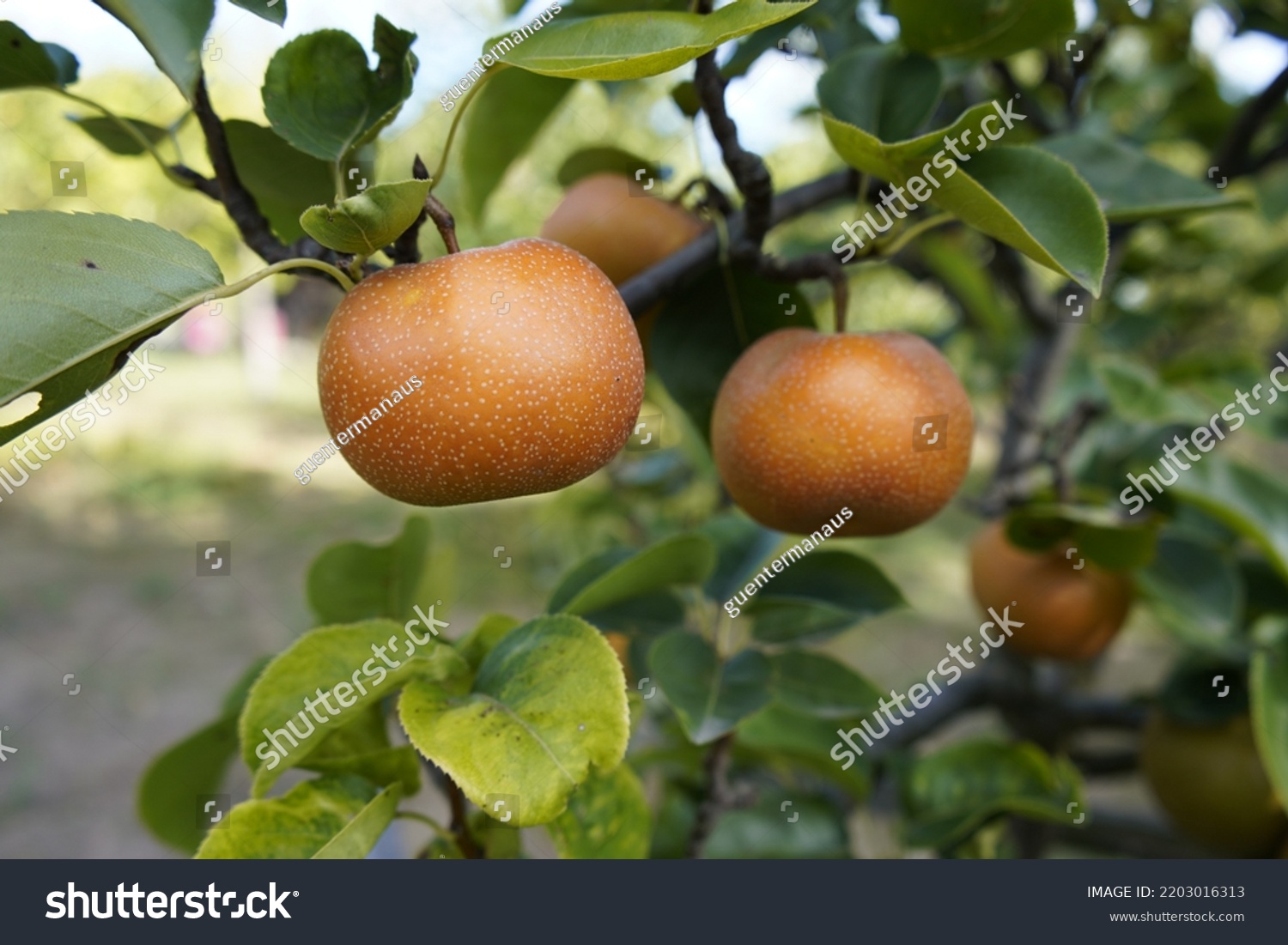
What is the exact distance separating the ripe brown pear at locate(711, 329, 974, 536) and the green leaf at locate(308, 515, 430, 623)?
0.79 feet

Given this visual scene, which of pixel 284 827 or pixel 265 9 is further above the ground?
pixel 265 9

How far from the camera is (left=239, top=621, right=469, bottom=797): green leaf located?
1.66ft

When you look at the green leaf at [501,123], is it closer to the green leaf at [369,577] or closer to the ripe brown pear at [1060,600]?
the green leaf at [369,577]

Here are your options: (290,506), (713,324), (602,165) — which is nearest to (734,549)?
(713,324)

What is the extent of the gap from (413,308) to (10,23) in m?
0.29

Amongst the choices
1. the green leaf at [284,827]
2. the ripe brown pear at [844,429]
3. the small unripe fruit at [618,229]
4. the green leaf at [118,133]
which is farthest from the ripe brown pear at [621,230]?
the green leaf at [284,827]

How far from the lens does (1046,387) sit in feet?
4.02

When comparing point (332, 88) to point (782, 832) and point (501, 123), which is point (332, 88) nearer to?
point (501, 123)

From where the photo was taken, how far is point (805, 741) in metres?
0.81

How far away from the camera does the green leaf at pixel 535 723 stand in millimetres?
438

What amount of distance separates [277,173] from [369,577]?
279 mm

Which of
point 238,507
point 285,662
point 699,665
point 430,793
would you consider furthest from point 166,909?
point 238,507

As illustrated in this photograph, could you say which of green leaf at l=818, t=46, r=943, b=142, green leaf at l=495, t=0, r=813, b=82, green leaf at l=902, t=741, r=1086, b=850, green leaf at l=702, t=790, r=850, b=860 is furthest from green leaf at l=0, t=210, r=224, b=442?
green leaf at l=902, t=741, r=1086, b=850

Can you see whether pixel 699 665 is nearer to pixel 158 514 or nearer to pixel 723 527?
pixel 723 527
